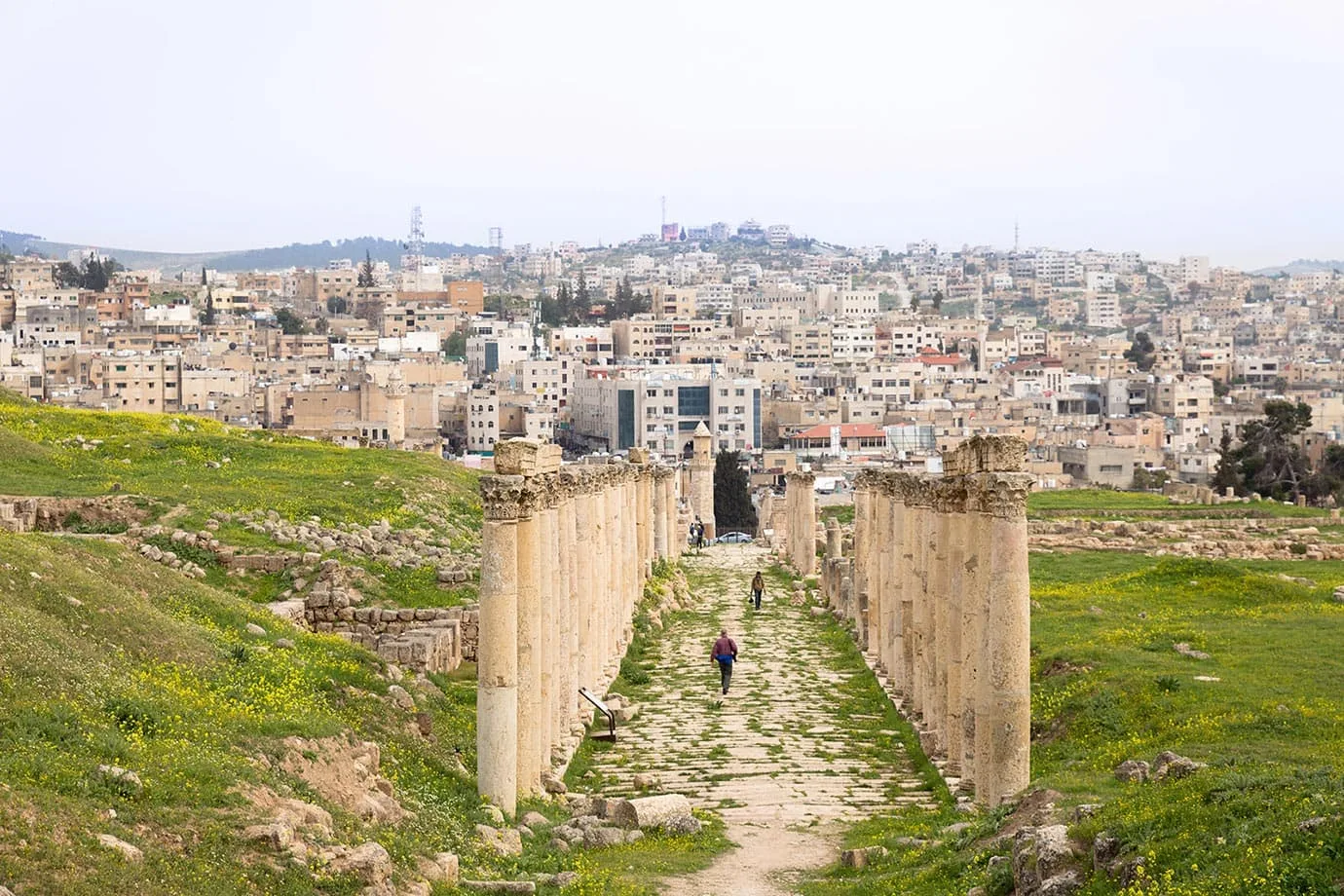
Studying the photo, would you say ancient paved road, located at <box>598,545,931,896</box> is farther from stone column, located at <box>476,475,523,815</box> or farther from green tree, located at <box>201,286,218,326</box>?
green tree, located at <box>201,286,218,326</box>

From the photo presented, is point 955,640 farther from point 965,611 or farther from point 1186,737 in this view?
point 1186,737

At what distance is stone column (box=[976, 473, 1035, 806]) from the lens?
19.3 metres

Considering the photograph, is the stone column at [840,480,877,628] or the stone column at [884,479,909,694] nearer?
the stone column at [884,479,909,694]

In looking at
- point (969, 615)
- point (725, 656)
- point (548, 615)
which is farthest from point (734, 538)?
point (969, 615)

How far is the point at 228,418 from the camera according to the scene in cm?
12319

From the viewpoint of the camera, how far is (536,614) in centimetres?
2039

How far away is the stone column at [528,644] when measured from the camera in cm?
1989

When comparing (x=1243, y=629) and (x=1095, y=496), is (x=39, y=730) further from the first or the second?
(x=1095, y=496)

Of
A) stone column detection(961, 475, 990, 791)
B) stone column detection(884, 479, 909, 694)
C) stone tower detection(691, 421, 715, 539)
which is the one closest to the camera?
stone column detection(961, 475, 990, 791)

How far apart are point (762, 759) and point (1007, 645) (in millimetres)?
5052

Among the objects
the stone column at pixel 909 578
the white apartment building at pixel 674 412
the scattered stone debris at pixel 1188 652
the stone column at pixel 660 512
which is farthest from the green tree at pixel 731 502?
the scattered stone debris at pixel 1188 652

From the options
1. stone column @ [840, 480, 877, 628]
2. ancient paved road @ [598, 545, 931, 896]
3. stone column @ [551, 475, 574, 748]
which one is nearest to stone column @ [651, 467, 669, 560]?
stone column @ [840, 480, 877, 628]

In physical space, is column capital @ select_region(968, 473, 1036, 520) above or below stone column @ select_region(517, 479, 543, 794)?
above

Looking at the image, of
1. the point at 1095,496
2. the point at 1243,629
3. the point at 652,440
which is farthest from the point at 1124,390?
the point at 1243,629
